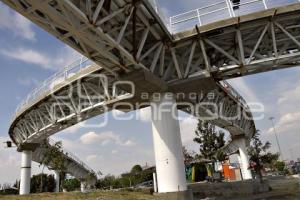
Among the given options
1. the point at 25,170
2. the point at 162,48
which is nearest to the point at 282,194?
the point at 162,48

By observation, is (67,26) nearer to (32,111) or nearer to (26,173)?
(32,111)

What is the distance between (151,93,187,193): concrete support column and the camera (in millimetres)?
18234

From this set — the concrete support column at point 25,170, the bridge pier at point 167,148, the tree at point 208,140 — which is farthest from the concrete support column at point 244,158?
the bridge pier at point 167,148

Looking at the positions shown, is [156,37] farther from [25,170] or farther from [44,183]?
[44,183]

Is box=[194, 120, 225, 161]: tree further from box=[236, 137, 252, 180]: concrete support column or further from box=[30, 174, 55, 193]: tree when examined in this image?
box=[30, 174, 55, 193]: tree

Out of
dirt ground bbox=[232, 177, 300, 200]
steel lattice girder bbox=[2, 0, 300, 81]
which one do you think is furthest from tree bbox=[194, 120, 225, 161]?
steel lattice girder bbox=[2, 0, 300, 81]

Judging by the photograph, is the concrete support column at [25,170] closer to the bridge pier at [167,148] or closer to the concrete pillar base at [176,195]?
the bridge pier at [167,148]

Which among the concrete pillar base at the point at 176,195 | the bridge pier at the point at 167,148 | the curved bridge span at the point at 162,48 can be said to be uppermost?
the curved bridge span at the point at 162,48

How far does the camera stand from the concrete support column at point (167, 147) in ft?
59.8

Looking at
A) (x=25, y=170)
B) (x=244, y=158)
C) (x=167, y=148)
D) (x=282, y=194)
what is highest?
(x=25, y=170)

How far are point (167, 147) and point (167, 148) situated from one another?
0.20ft

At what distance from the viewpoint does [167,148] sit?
1858cm

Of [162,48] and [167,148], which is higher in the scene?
[162,48]

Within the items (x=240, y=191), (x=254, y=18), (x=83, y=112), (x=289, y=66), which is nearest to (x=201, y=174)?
(x=240, y=191)
